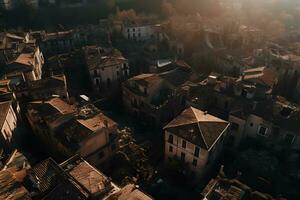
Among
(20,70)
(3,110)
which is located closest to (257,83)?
(3,110)

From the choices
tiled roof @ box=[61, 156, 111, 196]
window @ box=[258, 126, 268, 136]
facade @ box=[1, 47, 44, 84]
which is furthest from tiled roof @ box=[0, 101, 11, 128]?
window @ box=[258, 126, 268, 136]

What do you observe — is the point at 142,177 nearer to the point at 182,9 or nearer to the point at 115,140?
the point at 115,140

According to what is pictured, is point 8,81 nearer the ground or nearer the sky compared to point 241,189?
nearer the sky

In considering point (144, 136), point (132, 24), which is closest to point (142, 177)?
point (144, 136)

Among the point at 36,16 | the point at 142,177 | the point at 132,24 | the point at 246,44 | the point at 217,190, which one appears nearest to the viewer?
the point at 217,190

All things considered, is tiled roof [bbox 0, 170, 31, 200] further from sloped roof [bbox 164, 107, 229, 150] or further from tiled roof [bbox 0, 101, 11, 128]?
sloped roof [bbox 164, 107, 229, 150]

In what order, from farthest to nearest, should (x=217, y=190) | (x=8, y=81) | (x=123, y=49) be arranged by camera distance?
(x=123, y=49), (x=8, y=81), (x=217, y=190)

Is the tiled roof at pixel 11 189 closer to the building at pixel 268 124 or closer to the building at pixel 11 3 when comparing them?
the building at pixel 268 124
